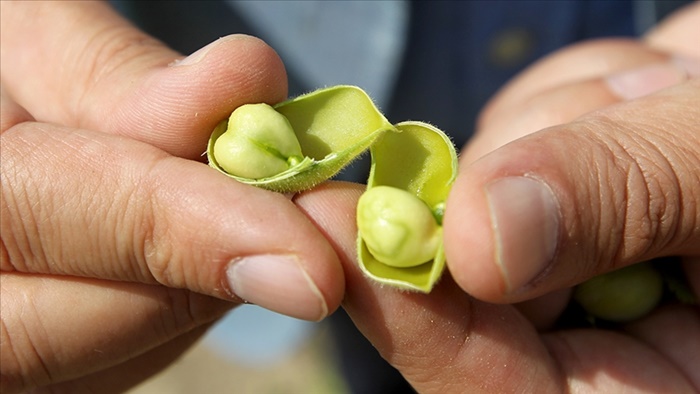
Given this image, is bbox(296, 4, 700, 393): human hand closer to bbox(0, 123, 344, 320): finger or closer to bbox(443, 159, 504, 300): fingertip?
bbox(443, 159, 504, 300): fingertip

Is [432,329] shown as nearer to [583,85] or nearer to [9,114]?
[9,114]

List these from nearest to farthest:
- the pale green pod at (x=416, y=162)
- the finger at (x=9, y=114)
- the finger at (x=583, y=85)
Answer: the pale green pod at (x=416, y=162)
the finger at (x=9, y=114)
the finger at (x=583, y=85)

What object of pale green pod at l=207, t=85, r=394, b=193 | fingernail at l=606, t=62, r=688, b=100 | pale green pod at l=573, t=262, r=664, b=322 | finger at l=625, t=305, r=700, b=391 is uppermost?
pale green pod at l=207, t=85, r=394, b=193

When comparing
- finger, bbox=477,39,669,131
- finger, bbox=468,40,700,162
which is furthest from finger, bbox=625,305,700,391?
finger, bbox=477,39,669,131

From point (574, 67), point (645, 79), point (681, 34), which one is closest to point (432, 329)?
point (645, 79)

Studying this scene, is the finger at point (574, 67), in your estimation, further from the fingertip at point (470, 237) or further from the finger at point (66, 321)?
the finger at point (66, 321)

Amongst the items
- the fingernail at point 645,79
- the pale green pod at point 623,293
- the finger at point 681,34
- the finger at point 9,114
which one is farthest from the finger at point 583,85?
the finger at point 9,114

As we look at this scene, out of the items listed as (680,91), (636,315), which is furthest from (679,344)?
(680,91)
